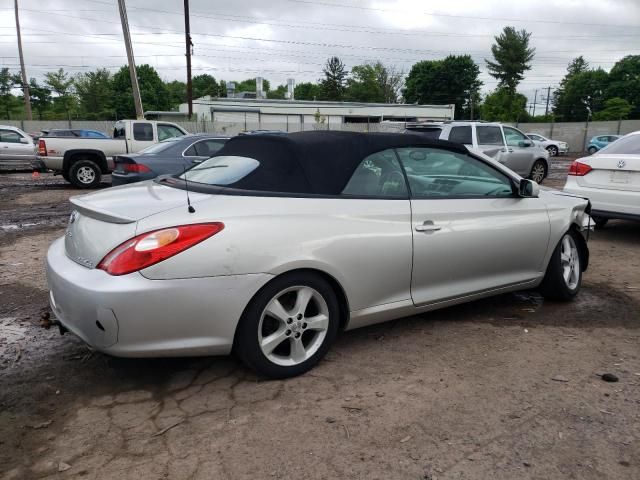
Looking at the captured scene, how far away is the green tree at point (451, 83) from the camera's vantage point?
82875 millimetres

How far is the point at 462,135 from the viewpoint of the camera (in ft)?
40.8

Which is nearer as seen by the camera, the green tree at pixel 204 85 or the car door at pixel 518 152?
the car door at pixel 518 152

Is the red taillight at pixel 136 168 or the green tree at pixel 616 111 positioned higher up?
the green tree at pixel 616 111

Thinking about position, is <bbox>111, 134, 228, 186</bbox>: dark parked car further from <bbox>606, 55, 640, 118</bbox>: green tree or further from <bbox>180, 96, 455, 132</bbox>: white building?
<bbox>606, 55, 640, 118</bbox>: green tree

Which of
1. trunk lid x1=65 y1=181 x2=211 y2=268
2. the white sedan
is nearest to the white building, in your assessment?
the white sedan

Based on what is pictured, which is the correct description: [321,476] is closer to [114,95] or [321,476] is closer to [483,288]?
[483,288]

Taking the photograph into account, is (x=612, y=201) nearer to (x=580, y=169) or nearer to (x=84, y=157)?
(x=580, y=169)

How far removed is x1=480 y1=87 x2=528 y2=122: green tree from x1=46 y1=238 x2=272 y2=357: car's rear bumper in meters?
62.3

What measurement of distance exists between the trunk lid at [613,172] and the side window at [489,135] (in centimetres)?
544

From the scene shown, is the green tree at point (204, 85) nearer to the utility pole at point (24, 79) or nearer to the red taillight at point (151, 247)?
the utility pole at point (24, 79)

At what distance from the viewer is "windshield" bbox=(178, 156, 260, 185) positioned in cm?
330

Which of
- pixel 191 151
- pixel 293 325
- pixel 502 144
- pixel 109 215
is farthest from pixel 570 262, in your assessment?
pixel 502 144

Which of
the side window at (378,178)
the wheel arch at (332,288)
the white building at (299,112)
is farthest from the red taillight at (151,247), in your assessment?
the white building at (299,112)

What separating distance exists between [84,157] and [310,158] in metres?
11.6
